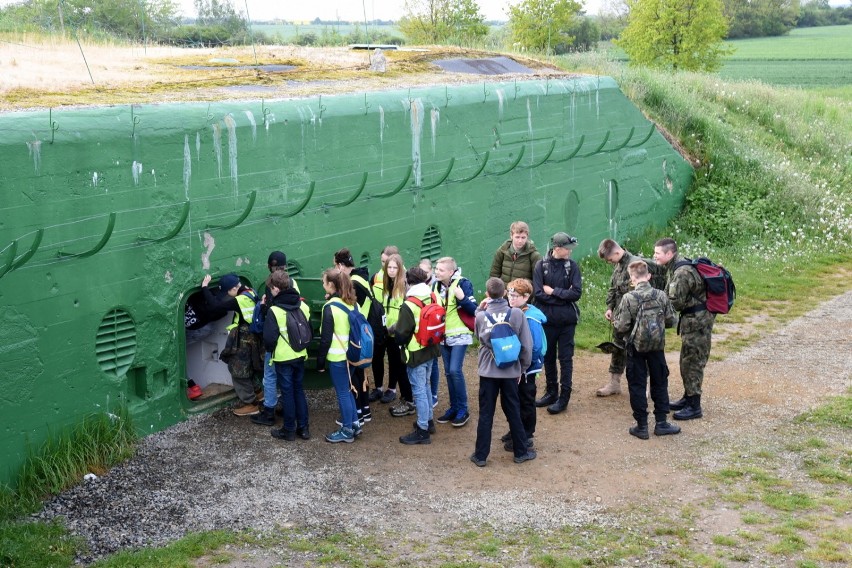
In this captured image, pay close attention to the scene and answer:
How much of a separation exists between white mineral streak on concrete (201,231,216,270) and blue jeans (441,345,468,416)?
236 cm

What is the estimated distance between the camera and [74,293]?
8.22 m

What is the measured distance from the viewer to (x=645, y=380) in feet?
29.4

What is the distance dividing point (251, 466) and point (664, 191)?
35.6 feet

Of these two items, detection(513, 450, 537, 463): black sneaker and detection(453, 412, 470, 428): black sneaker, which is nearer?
detection(513, 450, 537, 463): black sneaker

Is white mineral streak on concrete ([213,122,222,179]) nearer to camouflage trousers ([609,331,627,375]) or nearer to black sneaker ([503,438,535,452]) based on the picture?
black sneaker ([503,438,535,452])

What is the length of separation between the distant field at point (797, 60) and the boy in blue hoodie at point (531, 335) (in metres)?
33.6

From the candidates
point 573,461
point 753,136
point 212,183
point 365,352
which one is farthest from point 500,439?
point 753,136

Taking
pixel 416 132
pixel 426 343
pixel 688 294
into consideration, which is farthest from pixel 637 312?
pixel 416 132

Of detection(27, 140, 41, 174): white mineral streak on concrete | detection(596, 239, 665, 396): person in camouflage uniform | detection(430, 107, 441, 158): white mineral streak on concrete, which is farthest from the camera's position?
detection(430, 107, 441, 158): white mineral streak on concrete

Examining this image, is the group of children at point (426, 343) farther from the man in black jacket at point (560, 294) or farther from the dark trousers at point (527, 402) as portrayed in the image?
the man in black jacket at point (560, 294)

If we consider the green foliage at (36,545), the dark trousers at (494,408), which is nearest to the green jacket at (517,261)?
the dark trousers at (494,408)

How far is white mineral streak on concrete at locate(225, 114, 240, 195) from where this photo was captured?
374 inches

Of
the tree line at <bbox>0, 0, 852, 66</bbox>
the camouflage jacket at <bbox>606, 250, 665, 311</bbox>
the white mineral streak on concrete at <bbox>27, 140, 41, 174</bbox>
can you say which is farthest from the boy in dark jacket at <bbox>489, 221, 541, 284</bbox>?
the tree line at <bbox>0, 0, 852, 66</bbox>

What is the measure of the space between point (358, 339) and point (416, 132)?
3825mm
